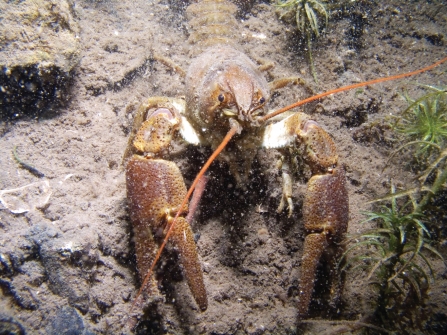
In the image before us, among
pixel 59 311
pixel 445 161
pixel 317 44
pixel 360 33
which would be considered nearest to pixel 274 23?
pixel 317 44

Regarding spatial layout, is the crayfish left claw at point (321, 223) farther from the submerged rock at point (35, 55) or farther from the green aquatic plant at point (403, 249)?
the submerged rock at point (35, 55)

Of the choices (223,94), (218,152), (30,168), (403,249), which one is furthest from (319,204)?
(30,168)

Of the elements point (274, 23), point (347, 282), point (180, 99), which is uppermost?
point (274, 23)

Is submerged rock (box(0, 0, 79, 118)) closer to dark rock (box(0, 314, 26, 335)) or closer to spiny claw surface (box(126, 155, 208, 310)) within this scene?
spiny claw surface (box(126, 155, 208, 310))

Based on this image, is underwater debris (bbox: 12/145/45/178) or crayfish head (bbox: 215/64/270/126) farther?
underwater debris (bbox: 12/145/45/178)

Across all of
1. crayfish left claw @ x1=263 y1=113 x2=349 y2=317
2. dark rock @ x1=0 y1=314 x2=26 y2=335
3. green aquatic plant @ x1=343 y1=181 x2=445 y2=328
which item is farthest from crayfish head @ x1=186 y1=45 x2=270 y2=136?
dark rock @ x1=0 y1=314 x2=26 y2=335

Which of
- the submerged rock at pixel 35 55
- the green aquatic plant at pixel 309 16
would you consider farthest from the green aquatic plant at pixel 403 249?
the submerged rock at pixel 35 55

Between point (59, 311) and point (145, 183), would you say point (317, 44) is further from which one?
point (59, 311)
